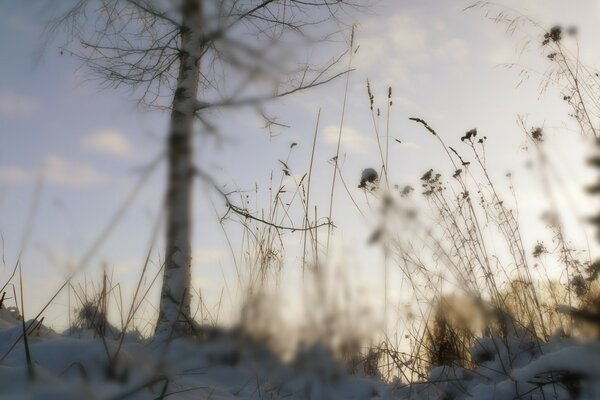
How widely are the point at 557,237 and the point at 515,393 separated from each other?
2325 mm

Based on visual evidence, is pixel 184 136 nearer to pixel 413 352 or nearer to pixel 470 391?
pixel 470 391

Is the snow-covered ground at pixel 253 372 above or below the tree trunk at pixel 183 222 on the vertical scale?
below

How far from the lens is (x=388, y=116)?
3.23m

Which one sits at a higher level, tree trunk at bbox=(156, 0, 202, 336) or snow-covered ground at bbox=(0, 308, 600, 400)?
tree trunk at bbox=(156, 0, 202, 336)

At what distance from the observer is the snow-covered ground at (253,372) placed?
1.37 m

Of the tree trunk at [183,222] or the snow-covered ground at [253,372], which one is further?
the tree trunk at [183,222]

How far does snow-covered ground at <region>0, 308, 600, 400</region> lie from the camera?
1.37 m

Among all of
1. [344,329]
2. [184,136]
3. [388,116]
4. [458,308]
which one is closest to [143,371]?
[184,136]

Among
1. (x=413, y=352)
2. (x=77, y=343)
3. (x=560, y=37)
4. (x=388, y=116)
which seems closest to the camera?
(x=77, y=343)

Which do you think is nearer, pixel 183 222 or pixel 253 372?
pixel 253 372

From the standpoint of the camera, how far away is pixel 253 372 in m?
2.26

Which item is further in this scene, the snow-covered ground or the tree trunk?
the tree trunk

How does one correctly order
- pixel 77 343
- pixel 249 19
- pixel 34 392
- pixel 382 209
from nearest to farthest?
pixel 34 392 < pixel 77 343 < pixel 382 209 < pixel 249 19

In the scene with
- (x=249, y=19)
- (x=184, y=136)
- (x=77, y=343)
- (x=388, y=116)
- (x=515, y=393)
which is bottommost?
(x=515, y=393)
